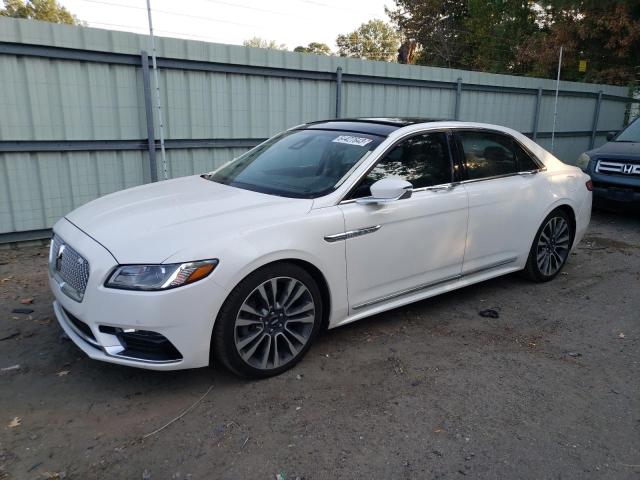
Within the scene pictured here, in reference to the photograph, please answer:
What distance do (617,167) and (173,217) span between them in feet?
23.8

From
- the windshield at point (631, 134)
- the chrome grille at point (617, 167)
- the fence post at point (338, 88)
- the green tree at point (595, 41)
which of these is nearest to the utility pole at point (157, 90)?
the fence post at point (338, 88)

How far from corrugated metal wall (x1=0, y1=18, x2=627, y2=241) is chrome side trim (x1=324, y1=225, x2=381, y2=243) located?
422 centimetres

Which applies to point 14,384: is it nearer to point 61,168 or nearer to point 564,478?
point 564,478

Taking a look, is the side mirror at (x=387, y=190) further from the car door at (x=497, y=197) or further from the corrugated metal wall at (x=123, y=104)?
the corrugated metal wall at (x=123, y=104)

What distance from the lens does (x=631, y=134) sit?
8.75 metres

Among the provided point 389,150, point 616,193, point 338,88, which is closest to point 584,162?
point 616,193

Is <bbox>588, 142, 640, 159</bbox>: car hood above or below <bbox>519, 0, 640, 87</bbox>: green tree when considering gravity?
below

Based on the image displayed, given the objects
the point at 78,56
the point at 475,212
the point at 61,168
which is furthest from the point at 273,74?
the point at 475,212

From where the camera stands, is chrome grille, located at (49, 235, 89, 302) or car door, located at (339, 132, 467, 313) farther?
car door, located at (339, 132, 467, 313)

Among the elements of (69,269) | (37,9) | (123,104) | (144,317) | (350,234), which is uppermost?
(37,9)

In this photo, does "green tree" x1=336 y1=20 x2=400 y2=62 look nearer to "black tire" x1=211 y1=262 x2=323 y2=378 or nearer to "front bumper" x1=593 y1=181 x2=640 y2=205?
"front bumper" x1=593 y1=181 x2=640 y2=205

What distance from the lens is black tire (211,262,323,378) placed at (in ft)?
9.78

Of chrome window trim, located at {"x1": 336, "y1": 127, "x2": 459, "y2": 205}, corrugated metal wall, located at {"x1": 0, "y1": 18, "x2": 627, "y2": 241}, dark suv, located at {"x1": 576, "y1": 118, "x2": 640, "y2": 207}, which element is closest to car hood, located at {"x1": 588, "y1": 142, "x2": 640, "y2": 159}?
dark suv, located at {"x1": 576, "y1": 118, "x2": 640, "y2": 207}

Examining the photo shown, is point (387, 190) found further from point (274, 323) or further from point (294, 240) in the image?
point (274, 323)
